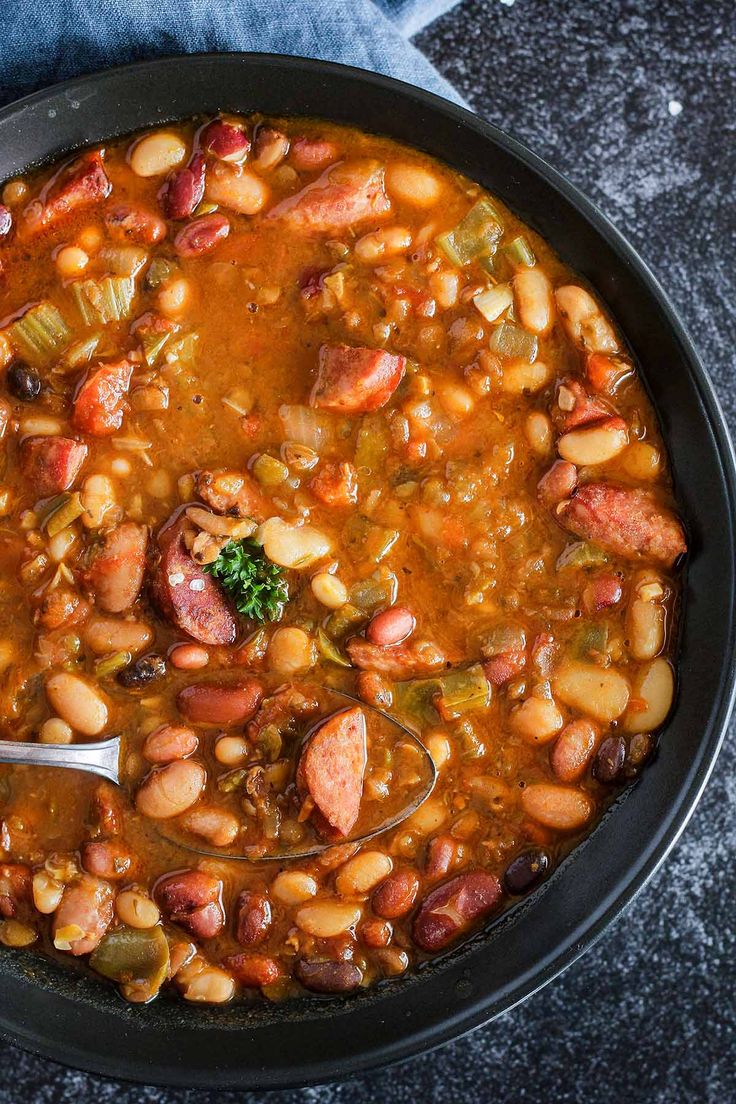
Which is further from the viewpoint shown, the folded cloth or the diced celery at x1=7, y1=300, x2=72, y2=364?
the folded cloth

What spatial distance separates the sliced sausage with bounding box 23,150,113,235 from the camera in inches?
114

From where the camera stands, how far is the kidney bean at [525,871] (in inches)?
115

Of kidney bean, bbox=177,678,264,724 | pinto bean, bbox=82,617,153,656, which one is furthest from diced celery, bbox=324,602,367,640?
pinto bean, bbox=82,617,153,656

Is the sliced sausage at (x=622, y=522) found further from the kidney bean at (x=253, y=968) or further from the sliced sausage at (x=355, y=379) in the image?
the kidney bean at (x=253, y=968)

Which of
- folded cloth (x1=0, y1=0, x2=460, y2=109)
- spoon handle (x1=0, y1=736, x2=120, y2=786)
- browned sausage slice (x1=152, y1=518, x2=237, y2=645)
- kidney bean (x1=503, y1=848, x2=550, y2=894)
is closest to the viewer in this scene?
spoon handle (x1=0, y1=736, x2=120, y2=786)

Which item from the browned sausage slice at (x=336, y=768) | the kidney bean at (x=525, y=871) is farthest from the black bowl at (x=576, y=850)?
the browned sausage slice at (x=336, y=768)

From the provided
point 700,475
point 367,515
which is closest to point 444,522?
point 367,515

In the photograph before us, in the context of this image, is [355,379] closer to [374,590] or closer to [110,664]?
[374,590]

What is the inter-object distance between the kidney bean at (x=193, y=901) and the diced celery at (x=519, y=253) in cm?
188

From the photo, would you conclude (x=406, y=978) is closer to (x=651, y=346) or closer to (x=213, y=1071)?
(x=213, y=1071)

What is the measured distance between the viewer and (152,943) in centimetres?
288

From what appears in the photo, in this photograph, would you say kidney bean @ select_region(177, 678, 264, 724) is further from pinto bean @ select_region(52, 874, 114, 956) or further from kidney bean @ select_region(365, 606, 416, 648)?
pinto bean @ select_region(52, 874, 114, 956)

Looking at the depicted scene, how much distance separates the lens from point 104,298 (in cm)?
287

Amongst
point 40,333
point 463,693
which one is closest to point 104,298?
point 40,333
